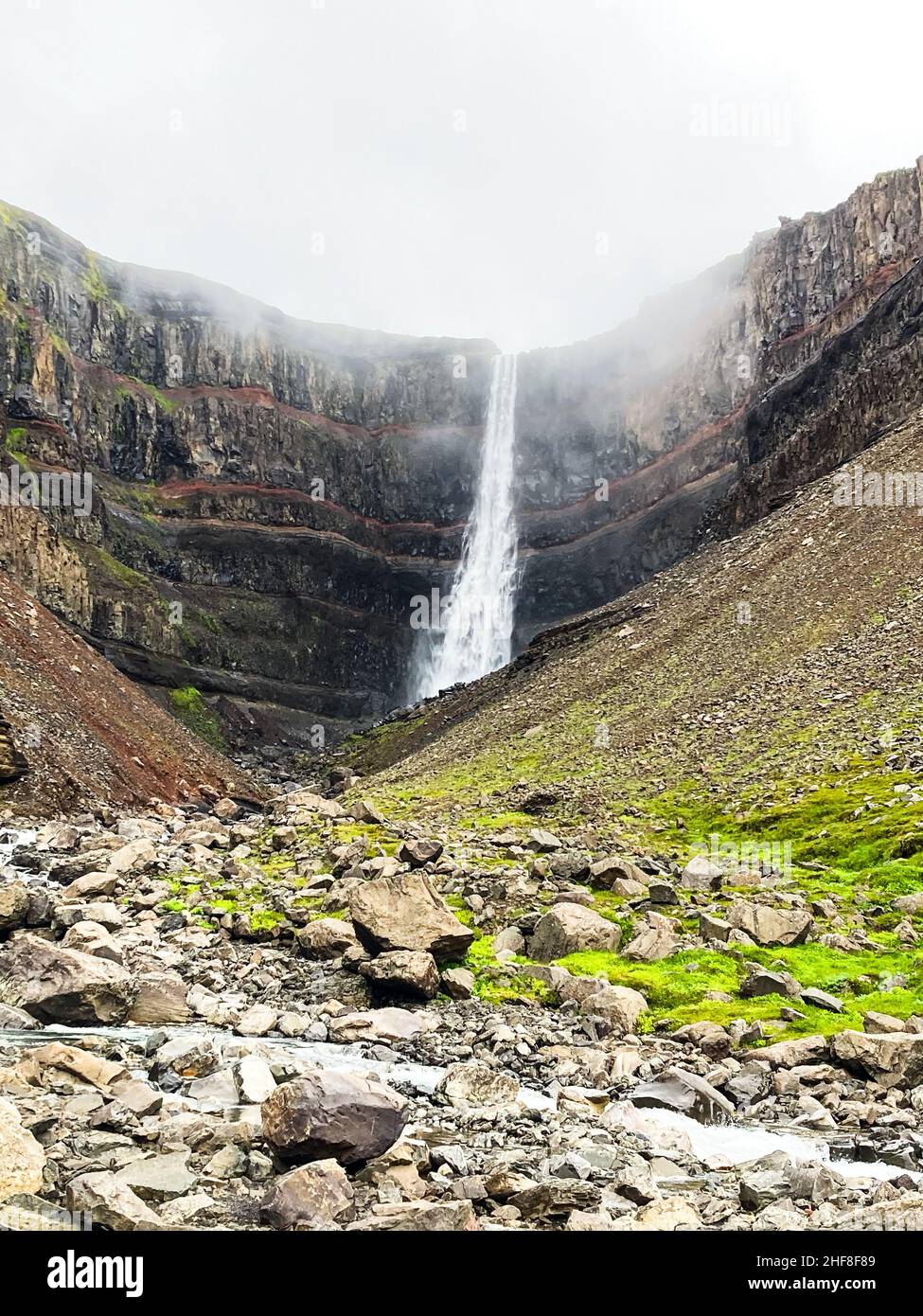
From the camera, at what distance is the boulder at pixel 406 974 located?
14086 millimetres

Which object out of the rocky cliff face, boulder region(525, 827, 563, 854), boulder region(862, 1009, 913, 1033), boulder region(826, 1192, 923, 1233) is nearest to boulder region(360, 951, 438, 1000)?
boulder region(862, 1009, 913, 1033)

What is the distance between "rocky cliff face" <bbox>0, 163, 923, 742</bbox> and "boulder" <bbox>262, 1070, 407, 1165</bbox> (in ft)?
205

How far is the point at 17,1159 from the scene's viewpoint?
661 centimetres

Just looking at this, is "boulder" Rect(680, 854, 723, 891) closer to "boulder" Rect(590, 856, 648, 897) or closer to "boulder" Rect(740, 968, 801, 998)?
"boulder" Rect(590, 856, 648, 897)

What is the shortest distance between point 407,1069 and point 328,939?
4267 mm

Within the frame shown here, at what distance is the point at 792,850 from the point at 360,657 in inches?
2919

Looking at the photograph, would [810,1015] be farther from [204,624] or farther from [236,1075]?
[204,624]

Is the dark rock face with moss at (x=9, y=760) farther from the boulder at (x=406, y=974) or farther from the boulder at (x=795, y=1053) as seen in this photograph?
the boulder at (x=795, y=1053)

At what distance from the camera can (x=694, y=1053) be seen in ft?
40.3

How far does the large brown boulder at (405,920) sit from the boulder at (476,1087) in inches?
177

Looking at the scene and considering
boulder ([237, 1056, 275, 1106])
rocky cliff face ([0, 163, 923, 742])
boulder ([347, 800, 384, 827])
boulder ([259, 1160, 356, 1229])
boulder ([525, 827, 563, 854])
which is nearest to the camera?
boulder ([259, 1160, 356, 1229])

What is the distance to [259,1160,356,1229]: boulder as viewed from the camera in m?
6.59

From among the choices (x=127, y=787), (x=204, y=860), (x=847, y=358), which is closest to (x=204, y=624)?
(x=127, y=787)

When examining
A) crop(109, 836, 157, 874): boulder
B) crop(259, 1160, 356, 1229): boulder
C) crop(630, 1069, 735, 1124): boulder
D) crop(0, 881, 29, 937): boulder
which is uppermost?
crop(109, 836, 157, 874): boulder
